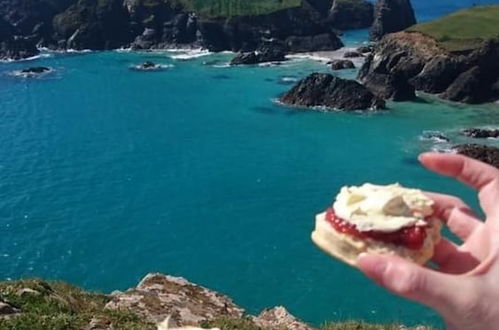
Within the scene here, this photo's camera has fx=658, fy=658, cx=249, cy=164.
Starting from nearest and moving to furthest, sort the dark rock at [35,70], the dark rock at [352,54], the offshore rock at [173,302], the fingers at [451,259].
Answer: the fingers at [451,259] → the offshore rock at [173,302] → the dark rock at [35,70] → the dark rock at [352,54]

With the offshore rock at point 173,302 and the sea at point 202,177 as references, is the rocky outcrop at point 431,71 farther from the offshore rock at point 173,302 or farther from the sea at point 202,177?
the offshore rock at point 173,302

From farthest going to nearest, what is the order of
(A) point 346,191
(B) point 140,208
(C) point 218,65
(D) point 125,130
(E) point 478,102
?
(C) point 218,65 → (E) point 478,102 → (D) point 125,130 → (B) point 140,208 → (A) point 346,191

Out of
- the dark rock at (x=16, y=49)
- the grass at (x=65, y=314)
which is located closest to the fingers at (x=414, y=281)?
the grass at (x=65, y=314)

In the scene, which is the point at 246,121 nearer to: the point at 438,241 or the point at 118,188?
the point at 118,188

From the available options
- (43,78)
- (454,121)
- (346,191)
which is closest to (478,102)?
(454,121)

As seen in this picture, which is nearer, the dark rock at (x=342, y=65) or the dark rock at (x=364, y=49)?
the dark rock at (x=342, y=65)

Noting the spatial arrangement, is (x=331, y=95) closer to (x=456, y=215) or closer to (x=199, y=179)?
(x=199, y=179)
